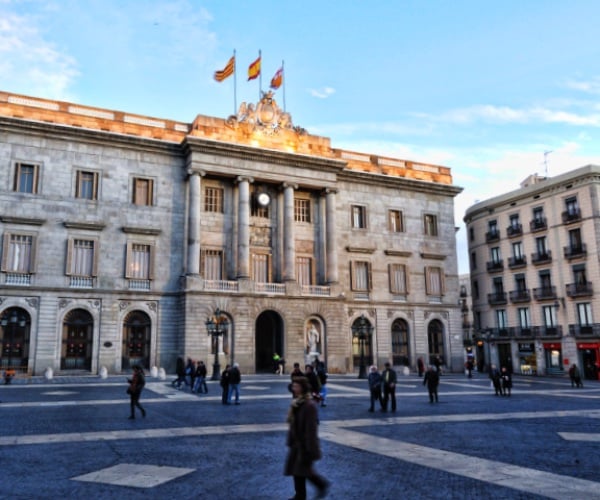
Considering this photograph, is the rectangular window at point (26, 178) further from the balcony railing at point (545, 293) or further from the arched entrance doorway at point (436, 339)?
the balcony railing at point (545, 293)

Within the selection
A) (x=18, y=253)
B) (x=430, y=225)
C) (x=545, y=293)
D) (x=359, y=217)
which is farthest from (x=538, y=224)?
(x=18, y=253)

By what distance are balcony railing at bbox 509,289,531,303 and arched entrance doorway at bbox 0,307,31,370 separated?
38.8 meters

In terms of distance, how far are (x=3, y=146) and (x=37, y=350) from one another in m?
12.6

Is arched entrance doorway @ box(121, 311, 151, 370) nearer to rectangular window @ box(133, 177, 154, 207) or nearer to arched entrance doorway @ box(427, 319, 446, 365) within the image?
rectangular window @ box(133, 177, 154, 207)

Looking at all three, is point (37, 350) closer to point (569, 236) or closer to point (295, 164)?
point (295, 164)

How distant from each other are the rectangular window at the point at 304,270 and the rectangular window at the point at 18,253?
17764mm

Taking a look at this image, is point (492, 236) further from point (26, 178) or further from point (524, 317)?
point (26, 178)

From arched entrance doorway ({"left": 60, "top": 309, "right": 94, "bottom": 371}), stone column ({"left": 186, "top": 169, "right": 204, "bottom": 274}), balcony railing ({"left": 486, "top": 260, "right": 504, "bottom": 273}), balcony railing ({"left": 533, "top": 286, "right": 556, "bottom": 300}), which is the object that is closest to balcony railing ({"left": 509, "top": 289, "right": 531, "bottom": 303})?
balcony railing ({"left": 533, "top": 286, "right": 556, "bottom": 300})

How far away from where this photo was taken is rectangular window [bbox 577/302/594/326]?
4247 cm

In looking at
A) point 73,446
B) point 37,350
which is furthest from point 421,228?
point 73,446

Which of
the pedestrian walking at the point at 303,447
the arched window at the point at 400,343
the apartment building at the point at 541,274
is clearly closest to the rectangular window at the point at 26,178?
the arched window at the point at 400,343

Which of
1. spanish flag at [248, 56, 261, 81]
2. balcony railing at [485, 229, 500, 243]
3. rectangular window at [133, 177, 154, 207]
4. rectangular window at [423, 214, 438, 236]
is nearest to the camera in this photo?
rectangular window at [133, 177, 154, 207]

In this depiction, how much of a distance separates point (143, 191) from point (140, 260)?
4751 mm

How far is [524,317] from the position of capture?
47906mm
